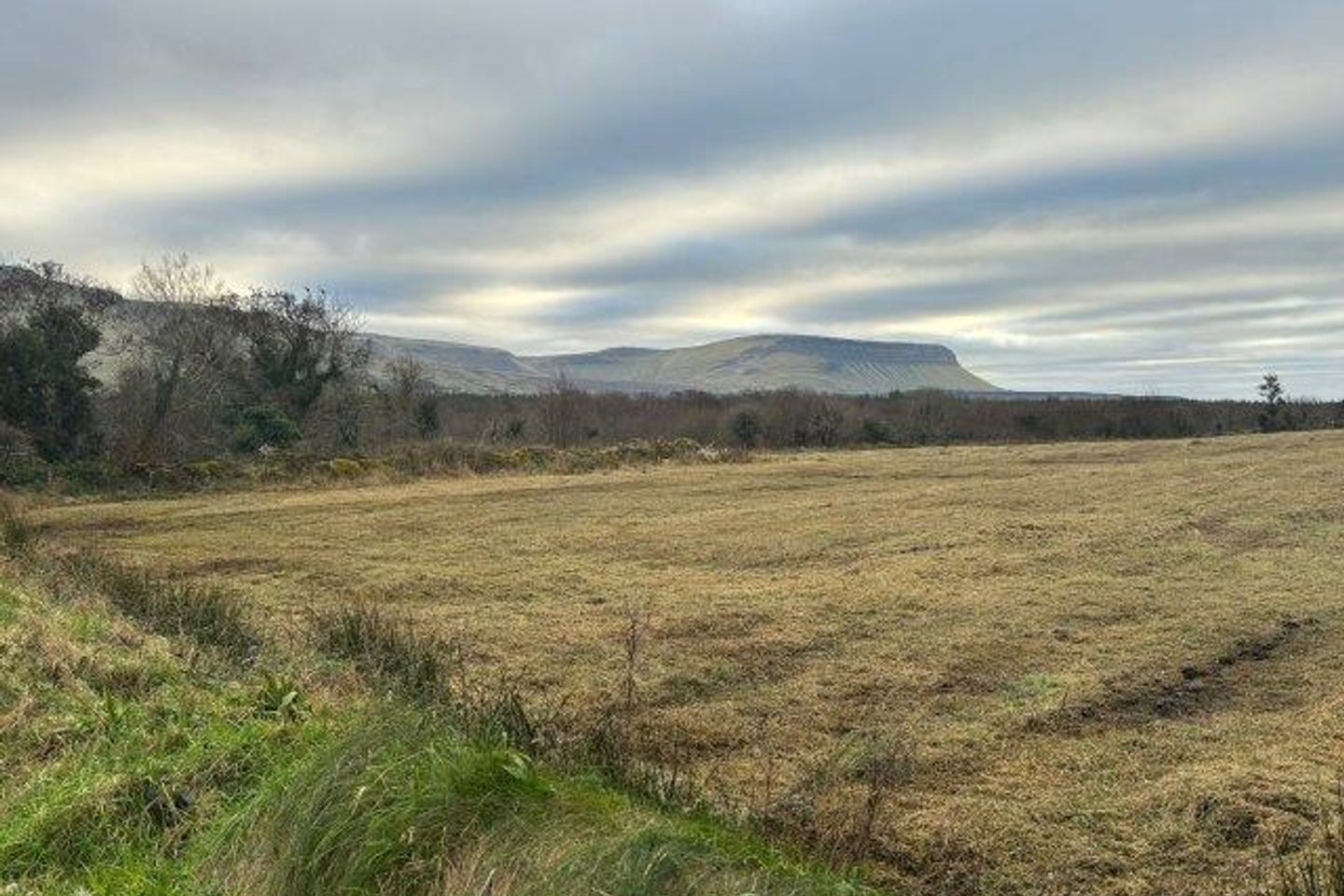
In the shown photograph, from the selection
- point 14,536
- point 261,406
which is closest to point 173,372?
point 261,406

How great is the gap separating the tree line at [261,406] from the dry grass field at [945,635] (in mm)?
11003

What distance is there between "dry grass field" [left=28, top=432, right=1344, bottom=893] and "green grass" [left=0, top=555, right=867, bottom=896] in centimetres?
126

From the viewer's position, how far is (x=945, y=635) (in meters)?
10.3

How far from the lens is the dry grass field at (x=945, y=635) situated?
5.77 m

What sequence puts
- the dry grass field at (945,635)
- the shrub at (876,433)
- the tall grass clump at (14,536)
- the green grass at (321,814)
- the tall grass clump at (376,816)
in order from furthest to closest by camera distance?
1. the shrub at (876,433)
2. the tall grass clump at (14,536)
3. the dry grass field at (945,635)
4. the tall grass clump at (376,816)
5. the green grass at (321,814)

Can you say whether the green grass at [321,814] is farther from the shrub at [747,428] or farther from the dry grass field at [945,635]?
the shrub at [747,428]

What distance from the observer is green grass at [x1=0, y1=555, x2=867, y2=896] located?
3883mm

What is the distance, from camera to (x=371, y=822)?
4.16 meters

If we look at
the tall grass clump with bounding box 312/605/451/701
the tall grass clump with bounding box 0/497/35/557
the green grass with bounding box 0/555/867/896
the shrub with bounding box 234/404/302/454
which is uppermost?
the shrub with bounding box 234/404/302/454

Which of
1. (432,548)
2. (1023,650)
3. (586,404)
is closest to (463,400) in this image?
(586,404)

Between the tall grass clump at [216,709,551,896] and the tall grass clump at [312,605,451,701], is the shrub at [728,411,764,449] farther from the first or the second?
the tall grass clump at [216,709,551,896]

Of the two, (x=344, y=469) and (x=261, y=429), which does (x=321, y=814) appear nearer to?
(x=344, y=469)

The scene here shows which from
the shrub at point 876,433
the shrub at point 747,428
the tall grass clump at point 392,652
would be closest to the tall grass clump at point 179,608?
the tall grass clump at point 392,652

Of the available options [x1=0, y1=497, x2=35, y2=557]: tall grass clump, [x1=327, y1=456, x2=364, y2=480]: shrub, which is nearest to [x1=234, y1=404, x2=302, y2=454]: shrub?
[x1=327, y1=456, x2=364, y2=480]: shrub
